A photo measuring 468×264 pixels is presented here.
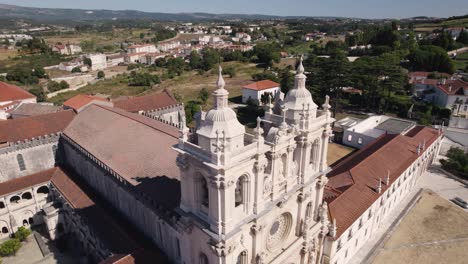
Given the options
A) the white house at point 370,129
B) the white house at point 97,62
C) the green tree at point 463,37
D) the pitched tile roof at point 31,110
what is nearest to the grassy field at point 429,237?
the white house at point 370,129

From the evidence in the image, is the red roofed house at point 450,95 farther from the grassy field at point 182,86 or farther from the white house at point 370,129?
the grassy field at point 182,86

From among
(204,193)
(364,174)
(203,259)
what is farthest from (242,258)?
(364,174)

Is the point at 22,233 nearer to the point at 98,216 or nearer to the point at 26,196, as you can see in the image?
the point at 26,196

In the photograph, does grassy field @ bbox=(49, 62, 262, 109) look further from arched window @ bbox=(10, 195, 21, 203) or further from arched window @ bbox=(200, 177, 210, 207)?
arched window @ bbox=(200, 177, 210, 207)

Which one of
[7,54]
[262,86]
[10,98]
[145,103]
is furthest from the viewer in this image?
[7,54]

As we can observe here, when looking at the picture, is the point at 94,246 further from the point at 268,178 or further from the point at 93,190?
the point at 268,178

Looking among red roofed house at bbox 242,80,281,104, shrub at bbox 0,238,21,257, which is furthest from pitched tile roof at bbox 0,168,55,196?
red roofed house at bbox 242,80,281,104

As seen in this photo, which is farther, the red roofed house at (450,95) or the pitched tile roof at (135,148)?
the red roofed house at (450,95)


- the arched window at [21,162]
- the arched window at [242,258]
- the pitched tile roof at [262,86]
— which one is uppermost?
the arched window at [242,258]
